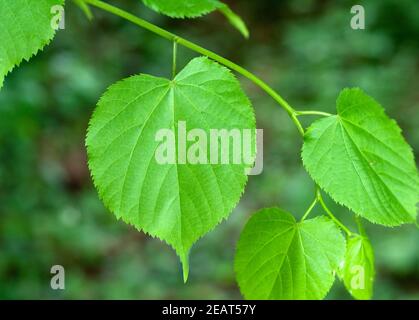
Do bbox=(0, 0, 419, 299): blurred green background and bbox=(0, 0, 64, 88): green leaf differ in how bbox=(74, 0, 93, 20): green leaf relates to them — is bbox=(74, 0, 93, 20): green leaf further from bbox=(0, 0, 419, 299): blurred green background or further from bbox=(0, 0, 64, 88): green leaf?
bbox=(0, 0, 419, 299): blurred green background

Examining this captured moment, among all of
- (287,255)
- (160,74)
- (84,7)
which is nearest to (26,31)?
(84,7)

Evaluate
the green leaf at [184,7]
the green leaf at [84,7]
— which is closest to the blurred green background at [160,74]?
the green leaf at [84,7]

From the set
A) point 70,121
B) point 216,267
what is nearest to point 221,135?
point 216,267

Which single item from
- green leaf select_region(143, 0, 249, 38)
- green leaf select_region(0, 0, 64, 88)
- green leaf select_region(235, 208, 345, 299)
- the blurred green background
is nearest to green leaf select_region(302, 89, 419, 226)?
green leaf select_region(235, 208, 345, 299)

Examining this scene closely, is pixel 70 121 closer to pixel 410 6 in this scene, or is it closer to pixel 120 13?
pixel 410 6

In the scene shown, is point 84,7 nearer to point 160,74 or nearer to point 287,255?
point 287,255

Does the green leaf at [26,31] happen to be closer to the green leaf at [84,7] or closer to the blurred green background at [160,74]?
the green leaf at [84,7]
